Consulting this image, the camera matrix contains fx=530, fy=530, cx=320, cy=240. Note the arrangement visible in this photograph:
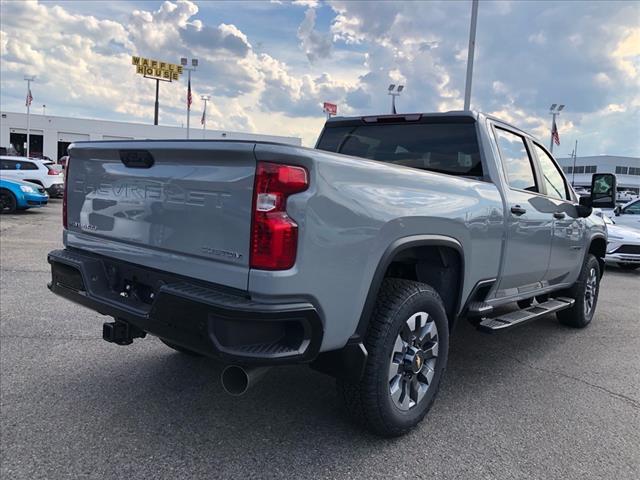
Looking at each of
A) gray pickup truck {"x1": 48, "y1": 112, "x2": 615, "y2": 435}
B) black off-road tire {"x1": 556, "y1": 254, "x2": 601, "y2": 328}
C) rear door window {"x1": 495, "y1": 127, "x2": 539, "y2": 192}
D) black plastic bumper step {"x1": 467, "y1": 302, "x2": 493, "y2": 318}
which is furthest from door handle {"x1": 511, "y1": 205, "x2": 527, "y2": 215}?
black off-road tire {"x1": 556, "y1": 254, "x2": 601, "y2": 328}

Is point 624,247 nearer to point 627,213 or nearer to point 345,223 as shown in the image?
point 627,213

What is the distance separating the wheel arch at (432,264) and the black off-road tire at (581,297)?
272 centimetres

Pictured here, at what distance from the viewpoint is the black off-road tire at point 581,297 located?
226 inches

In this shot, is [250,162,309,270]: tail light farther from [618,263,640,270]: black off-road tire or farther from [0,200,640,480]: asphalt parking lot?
[618,263,640,270]: black off-road tire

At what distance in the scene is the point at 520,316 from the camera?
14.0ft

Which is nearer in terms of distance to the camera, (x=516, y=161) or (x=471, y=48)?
(x=516, y=161)

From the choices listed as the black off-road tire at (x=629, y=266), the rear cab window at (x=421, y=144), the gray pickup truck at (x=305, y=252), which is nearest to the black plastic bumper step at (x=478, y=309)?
the gray pickup truck at (x=305, y=252)

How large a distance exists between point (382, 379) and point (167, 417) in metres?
1.38

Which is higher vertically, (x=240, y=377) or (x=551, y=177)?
(x=551, y=177)

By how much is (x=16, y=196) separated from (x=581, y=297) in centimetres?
1533

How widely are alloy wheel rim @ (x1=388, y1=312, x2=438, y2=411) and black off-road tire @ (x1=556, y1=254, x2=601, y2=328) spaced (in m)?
3.16

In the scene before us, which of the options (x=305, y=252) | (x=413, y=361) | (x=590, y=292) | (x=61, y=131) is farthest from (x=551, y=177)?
(x=61, y=131)

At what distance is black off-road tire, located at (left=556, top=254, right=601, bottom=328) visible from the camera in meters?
5.73

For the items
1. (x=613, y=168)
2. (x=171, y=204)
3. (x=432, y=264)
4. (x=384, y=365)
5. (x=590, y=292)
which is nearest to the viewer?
(x=171, y=204)
